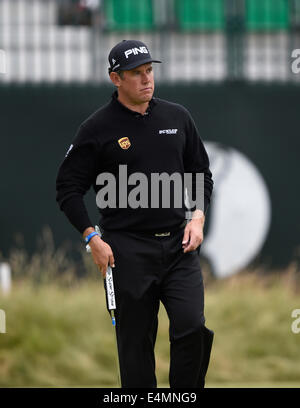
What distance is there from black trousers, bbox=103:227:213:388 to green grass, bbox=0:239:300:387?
3521 mm

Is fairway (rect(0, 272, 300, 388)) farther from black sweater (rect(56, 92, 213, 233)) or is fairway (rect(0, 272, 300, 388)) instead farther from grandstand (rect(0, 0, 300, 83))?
black sweater (rect(56, 92, 213, 233))

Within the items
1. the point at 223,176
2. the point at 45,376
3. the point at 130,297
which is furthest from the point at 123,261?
the point at 223,176

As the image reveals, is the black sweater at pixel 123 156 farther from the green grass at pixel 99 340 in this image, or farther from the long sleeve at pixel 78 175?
the green grass at pixel 99 340

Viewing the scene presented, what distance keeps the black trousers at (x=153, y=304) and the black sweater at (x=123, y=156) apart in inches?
3.9

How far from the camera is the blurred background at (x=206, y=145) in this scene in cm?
945

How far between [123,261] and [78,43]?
24.4ft

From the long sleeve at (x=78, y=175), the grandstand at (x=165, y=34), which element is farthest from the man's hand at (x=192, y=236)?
the grandstand at (x=165, y=34)

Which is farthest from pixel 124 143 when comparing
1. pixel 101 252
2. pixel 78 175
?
pixel 101 252

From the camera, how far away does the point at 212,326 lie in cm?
958

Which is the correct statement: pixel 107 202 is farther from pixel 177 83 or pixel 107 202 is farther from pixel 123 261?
pixel 177 83

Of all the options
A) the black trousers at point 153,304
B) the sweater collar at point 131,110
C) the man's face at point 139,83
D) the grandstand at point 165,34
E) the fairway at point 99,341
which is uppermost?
the grandstand at point 165,34

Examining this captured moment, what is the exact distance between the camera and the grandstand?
12.2 meters

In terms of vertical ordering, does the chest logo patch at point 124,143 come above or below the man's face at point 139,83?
below

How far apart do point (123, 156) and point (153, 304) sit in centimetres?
86
